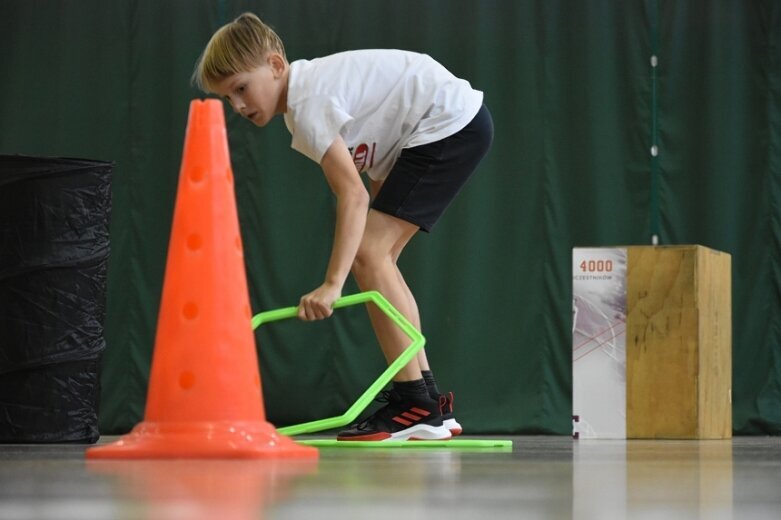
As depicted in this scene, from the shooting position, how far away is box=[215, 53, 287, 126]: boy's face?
9.22 feet

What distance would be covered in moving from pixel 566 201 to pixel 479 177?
39 cm

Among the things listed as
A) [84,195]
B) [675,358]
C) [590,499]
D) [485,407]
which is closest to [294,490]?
[590,499]

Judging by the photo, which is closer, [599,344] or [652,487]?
[652,487]

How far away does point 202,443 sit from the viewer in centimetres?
199

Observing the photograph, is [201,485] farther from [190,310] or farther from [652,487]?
→ [190,310]

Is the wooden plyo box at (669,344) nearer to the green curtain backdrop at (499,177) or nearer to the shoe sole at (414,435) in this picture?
the green curtain backdrop at (499,177)

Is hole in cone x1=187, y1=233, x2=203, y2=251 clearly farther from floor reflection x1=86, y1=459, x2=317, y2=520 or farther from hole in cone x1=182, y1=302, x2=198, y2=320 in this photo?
floor reflection x1=86, y1=459, x2=317, y2=520

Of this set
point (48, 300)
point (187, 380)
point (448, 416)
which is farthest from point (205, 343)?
point (48, 300)

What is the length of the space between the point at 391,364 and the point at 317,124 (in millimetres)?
575

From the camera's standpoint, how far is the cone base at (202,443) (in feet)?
6.48

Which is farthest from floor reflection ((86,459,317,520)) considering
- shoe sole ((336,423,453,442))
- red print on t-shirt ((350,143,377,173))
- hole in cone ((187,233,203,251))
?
red print on t-shirt ((350,143,377,173))

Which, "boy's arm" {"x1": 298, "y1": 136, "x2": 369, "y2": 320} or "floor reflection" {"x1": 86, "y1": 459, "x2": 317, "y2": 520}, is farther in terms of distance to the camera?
"boy's arm" {"x1": 298, "y1": 136, "x2": 369, "y2": 320}

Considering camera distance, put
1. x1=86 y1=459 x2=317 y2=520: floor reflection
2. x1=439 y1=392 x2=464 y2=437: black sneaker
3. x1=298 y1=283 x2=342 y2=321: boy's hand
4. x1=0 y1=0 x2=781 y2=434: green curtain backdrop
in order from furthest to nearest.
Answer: x1=0 y1=0 x2=781 y2=434: green curtain backdrop < x1=439 y1=392 x2=464 y2=437: black sneaker < x1=298 y1=283 x2=342 y2=321: boy's hand < x1=86 y1=459 x2=317 y2=520: floor reflection

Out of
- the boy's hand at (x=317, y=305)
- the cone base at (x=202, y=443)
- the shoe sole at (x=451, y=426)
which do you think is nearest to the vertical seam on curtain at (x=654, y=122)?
the shoe sole at (x=451, y=426)
